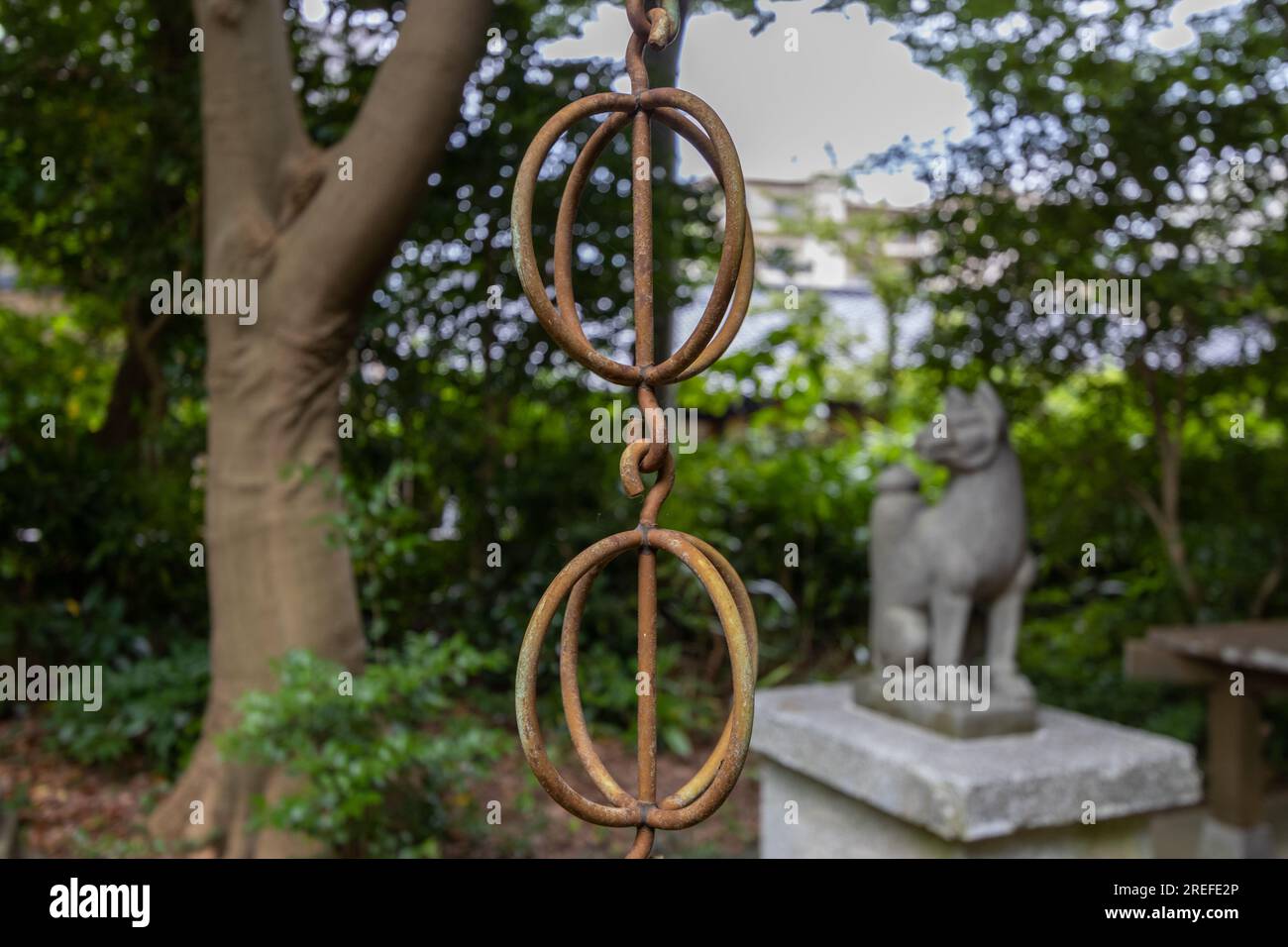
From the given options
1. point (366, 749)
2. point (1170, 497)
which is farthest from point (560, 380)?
point (1170, 497)

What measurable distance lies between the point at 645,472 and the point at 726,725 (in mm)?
181

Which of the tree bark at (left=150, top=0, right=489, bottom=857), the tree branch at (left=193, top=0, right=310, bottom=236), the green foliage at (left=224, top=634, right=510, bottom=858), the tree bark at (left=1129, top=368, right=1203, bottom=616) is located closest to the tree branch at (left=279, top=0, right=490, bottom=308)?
the tree bark at (left=150, top=0, right=489, bottom=857)

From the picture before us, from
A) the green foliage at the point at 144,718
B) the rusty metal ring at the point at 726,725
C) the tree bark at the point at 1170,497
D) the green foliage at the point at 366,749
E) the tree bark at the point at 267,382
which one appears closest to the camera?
the rusty metal ring at the point at 726,725

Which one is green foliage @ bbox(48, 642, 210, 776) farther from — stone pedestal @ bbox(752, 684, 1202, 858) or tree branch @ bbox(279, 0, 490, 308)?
stone pedestal @ bbox(752, 684, 1202, 858)

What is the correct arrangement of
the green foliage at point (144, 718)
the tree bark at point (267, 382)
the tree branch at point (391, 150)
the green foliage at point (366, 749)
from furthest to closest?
the green foliage at point (144, 718)
the tree bark at point (267, 382)
the tree branch at point (391, 150)
the green foliage at point (366, 749)

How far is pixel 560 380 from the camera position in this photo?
15.1 feet

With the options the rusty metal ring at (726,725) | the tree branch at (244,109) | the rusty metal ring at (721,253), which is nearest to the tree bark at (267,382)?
the tree branch at (244,109)

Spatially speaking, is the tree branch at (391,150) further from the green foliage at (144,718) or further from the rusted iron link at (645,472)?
the rusted iron link at (645,472)

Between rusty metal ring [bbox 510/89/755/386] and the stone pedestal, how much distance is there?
97.7 inches

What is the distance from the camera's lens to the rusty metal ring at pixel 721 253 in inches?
28.3

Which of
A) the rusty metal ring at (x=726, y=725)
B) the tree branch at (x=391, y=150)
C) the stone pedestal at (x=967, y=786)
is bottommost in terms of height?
the stone pedestal at (x=967, y=786)

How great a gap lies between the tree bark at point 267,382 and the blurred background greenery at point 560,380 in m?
0.25

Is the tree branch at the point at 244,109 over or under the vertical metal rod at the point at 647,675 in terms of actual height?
over

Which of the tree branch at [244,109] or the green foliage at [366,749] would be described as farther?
the tree branch at [244,109]
